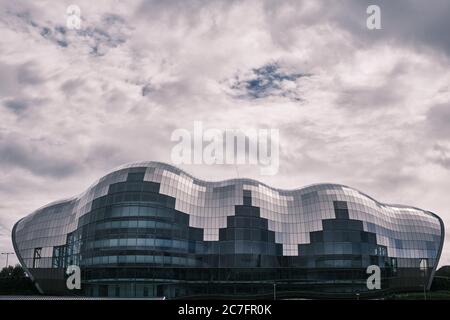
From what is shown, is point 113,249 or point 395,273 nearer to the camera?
point 113,249

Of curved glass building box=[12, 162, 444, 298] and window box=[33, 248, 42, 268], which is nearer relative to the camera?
curved glass building box=[12, 162, 444, 298]

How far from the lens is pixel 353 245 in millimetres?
102312

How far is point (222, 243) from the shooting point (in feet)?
332

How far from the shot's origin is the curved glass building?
317 ft

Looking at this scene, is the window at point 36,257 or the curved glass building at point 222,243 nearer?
the curved glass building at point 222,243

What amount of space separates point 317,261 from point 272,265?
9.78 metres

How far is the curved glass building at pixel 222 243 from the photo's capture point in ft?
317

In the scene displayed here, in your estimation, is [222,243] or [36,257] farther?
[36,257]

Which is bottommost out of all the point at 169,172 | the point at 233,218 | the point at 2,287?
the point at 2,287

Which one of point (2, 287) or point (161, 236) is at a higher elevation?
point (161, 236)

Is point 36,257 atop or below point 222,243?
below
